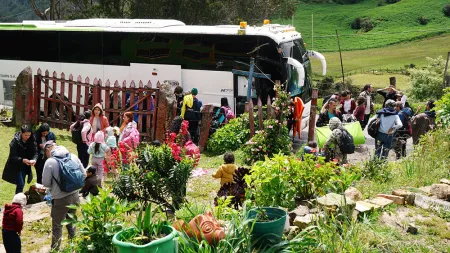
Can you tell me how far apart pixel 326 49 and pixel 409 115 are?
46.4 metres

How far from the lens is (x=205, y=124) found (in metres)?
13.8

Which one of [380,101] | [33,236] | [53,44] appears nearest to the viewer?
[33,236]

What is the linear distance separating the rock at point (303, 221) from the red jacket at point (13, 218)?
11.7 ft

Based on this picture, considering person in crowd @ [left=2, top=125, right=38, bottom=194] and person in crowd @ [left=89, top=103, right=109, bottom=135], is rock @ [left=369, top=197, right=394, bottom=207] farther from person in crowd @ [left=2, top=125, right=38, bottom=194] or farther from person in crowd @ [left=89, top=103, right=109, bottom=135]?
person in crowd @ [left=89, top=103, right=109, bottom=135]

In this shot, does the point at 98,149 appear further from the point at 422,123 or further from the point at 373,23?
the point at 373,23

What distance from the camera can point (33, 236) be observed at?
8.19 metres

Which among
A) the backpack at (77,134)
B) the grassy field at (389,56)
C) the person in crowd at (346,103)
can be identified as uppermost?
the grassy field at (389,56)

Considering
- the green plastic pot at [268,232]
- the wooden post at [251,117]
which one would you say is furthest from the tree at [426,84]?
the green plastic pot at [268,232]

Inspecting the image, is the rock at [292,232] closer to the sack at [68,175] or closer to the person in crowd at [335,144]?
the sack at [68,175]

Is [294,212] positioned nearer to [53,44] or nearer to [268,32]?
[268,32]

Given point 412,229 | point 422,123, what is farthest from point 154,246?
point 422,123

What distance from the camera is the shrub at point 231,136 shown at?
1352 centimetres

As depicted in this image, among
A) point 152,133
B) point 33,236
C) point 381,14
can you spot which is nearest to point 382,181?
point 33,236

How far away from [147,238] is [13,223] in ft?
10.1
